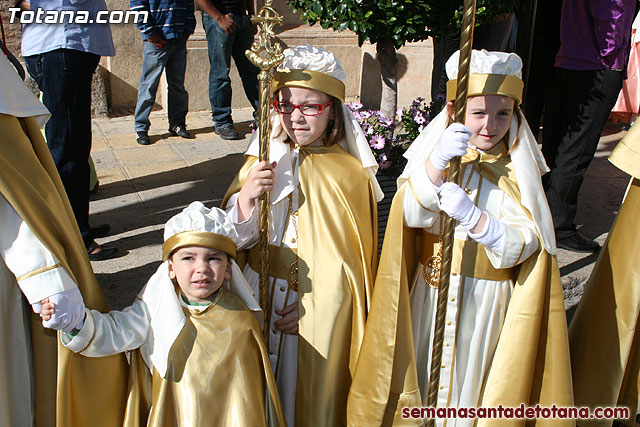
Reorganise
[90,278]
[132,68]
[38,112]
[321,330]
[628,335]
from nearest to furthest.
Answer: [38,112], [90,278], [321,330], [628,335], [132,68]

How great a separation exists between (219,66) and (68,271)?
5.31 metres

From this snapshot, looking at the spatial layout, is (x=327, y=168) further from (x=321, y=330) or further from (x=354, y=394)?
(x=354, y=394)

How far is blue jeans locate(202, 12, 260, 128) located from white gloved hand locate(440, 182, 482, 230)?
492 centimetres

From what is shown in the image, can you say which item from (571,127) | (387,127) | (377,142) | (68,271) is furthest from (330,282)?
(571,127)

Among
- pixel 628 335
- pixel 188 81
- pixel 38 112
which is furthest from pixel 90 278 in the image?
pixel 188 81

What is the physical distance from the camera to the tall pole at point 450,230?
2.38m

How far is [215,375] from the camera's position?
2.57 meters

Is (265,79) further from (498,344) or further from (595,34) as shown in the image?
(595,34)

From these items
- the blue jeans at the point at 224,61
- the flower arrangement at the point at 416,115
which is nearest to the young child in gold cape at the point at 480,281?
the flower arrangement at the point at 416,115

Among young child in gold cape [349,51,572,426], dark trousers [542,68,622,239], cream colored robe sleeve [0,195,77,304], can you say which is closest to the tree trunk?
dark trousers [542,68,622,239]

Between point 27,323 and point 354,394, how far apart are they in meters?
1.34

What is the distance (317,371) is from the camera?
289 centimetres

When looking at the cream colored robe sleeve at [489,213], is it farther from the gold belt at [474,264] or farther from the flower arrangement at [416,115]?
the flower arrangement at [416,115]

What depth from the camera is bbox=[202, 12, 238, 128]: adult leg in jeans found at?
24.3 ft
